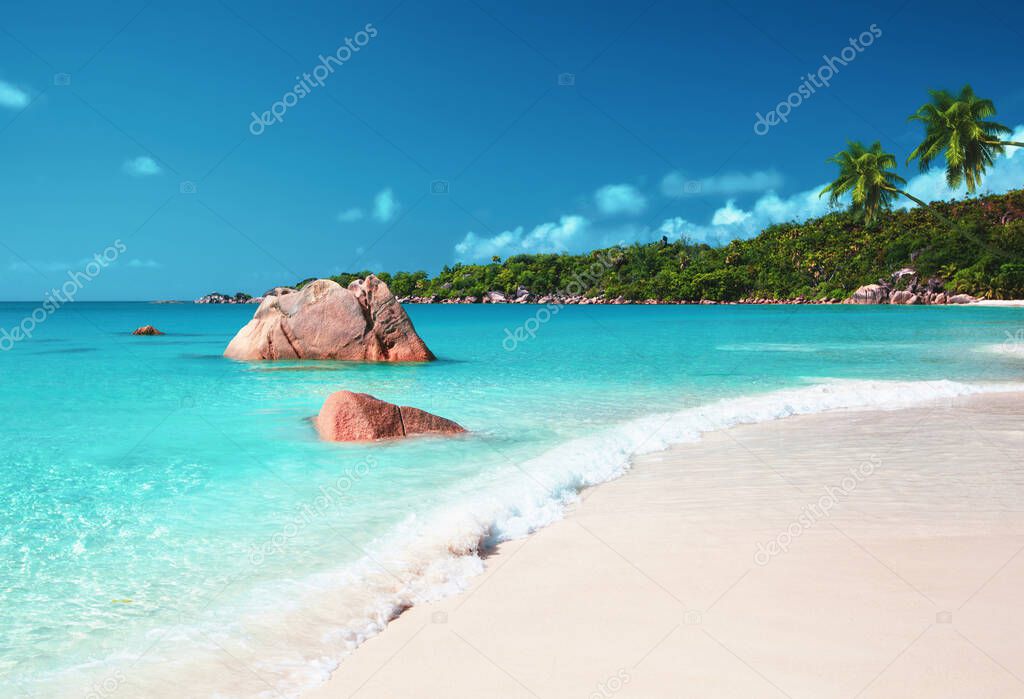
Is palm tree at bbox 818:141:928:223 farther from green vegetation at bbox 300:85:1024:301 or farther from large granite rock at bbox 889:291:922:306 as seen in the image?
large granite rock at bbox 889:291:922:306

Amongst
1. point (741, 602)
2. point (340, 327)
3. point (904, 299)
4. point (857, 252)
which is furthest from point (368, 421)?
point (857, 252)

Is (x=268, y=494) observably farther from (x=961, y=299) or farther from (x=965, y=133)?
(x=961, y=299)

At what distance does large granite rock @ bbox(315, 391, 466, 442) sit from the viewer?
792 centimetres

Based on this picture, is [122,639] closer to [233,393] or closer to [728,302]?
[233,393]

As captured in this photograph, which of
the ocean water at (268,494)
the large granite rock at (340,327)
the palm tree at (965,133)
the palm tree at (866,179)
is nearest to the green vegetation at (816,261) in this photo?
the palm tree at (866,179)

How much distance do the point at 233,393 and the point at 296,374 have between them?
2.53 meters

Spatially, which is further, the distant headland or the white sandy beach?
the distant headland

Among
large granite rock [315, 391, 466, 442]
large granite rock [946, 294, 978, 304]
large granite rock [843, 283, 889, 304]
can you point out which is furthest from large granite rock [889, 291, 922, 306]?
large granite rock [315, 391, 466, 442]

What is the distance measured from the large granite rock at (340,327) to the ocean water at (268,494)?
1.84 metres

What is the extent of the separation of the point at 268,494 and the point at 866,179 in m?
40.4

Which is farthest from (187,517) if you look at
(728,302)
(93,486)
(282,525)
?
(728,302)

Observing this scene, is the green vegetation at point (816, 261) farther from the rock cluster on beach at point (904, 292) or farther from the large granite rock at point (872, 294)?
the large granite rock at point (872, 294)

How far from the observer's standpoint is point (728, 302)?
317ft

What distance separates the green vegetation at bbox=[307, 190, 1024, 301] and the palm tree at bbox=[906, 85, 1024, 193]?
28443mm
